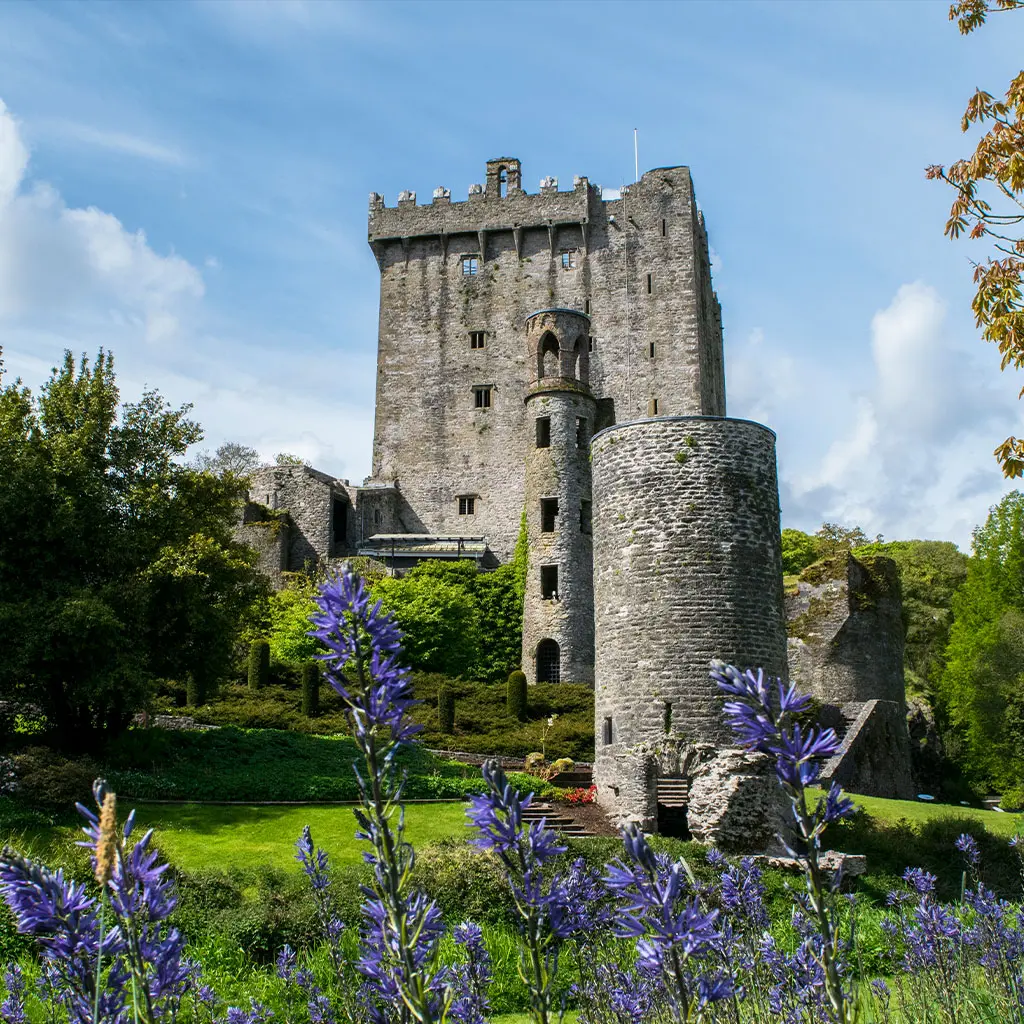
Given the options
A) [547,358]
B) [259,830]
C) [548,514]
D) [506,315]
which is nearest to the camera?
[259,830]

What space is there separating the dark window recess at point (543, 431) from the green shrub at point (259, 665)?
516 inches

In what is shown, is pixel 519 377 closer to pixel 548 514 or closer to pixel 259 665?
pixel 548 514

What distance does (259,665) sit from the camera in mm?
33062

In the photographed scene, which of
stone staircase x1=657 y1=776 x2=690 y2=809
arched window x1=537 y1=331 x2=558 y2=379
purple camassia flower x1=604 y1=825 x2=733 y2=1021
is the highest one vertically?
arched window x1=537 y1=331 x2=558 y2=379

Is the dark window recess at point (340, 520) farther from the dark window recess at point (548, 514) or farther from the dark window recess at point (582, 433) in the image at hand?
the dark window recess at point (582, 433)

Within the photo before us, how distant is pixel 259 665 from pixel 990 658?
23.8m

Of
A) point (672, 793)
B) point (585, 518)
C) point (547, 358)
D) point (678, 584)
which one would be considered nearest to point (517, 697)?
point (585, 518)

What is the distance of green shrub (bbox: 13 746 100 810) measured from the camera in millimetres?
16906

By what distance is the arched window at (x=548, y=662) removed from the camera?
39031 millimetres

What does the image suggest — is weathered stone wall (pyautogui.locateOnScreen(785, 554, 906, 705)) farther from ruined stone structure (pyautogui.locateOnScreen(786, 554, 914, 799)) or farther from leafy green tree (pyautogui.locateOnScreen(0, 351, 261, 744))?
leafy green tree (pyautogui.locateOnScreen(0, 351, 261, 744))

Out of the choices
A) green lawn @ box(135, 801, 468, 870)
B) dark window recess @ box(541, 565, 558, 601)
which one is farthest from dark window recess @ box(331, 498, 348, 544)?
green lawn @ box(135, 801, 468, 870)

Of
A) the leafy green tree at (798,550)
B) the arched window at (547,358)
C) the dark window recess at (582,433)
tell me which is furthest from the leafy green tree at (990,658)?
the arched window at (547,358)

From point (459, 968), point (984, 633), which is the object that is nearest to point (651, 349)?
point (984, 633)

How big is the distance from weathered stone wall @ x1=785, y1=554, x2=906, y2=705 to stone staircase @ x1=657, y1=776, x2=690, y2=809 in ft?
40.5
